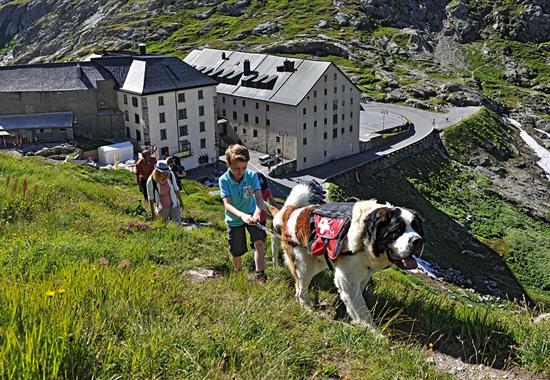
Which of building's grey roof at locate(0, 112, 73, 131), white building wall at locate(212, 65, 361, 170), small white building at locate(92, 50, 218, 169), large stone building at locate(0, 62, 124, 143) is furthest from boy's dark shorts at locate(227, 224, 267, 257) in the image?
white building wall at locate(212, 65, 361, 170)

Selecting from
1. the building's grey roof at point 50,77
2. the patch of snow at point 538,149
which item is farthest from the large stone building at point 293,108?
the patch of snow at point 538,149

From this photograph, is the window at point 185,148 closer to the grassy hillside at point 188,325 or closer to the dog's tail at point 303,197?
the grassy hillside at point 188,325

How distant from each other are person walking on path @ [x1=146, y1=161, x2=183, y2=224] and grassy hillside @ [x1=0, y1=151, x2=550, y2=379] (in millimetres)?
3451

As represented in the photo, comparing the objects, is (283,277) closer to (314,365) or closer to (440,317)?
(440,317)

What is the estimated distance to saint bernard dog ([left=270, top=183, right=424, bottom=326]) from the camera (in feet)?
22.5

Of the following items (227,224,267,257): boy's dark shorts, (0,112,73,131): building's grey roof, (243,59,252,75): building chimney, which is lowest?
(0,112,73,131): building's grey roof

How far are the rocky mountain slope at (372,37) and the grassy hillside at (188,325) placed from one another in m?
89.6

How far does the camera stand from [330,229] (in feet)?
24.6

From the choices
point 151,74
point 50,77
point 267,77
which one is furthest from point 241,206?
point 267,77

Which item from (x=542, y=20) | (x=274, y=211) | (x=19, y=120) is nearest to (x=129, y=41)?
(x=19, y=120)

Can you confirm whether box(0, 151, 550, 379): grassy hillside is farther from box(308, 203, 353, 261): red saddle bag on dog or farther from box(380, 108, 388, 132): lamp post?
box(380, 108, 388, 132): lamp post

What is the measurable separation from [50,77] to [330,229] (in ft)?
172

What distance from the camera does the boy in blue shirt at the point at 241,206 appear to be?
9125mm

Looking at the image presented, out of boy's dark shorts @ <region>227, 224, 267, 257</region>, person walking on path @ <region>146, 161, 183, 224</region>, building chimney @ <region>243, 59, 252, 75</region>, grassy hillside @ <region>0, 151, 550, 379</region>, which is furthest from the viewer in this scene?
building chimney @ <region>243, 59, 252, 75</region>
